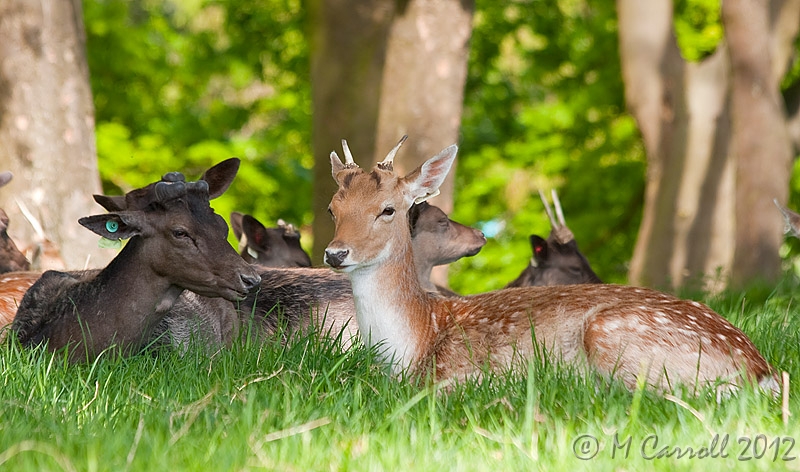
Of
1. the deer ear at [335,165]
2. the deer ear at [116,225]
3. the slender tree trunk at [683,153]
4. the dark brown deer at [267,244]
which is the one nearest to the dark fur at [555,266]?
the dark brown deer at [267,244]

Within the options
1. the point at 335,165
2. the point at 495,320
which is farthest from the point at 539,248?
the point at 495,320

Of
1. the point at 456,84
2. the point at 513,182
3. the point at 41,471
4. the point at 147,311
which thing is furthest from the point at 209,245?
the point at 513,182

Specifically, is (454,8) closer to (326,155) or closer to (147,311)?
(326,155)

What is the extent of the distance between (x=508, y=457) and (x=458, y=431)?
17.1 inches

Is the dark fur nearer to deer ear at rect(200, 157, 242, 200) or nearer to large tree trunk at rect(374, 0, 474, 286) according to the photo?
large tree trunk at rect(374, 0, 474, 286)

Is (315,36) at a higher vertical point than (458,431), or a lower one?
higher

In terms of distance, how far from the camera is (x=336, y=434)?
4.08 meters

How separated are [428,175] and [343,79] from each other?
19.4 ft

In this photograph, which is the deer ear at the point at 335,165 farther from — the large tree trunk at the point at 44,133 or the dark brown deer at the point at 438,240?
the large tree trunk at the point at 44,133

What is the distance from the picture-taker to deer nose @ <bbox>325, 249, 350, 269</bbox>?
5551 mm

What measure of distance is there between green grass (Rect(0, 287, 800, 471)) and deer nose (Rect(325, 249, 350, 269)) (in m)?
0.42

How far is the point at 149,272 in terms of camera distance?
Answer: 5828 millimetres

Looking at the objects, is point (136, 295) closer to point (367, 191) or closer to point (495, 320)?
point (367, 191)

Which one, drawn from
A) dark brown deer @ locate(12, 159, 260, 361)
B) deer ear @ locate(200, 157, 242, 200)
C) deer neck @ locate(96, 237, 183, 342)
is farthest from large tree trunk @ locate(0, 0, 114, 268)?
deer neck @ locate(96, 237, 183, 342)
